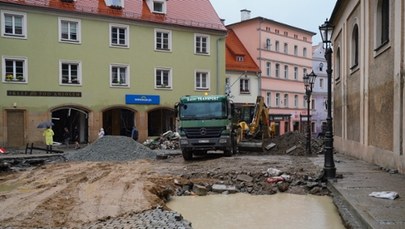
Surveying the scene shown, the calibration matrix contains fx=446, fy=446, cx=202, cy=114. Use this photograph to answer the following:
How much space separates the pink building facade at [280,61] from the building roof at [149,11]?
956cm

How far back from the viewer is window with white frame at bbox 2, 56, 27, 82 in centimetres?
2873

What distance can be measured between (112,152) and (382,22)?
1499 centimetres

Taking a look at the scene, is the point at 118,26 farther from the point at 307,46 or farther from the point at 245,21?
the point at 307,46

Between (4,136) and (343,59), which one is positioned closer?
(343,59)

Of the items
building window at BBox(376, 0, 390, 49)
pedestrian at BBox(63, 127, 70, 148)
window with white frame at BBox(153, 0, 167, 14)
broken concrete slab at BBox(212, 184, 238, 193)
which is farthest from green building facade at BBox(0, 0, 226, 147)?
building window at BBox(376, 0, 390, 49)

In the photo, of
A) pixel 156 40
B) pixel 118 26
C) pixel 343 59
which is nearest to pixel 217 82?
pixel 156 40

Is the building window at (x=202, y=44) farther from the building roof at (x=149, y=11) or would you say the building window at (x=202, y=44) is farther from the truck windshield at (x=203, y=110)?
the truck windshield at (x=203, y=110)

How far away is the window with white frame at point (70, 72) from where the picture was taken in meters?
30.9

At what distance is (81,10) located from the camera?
31469 mm

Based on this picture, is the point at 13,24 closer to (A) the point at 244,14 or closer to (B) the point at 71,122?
(B) the point at 71,122

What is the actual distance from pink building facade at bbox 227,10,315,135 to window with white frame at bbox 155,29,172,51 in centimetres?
1497

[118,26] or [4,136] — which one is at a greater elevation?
[118,26]

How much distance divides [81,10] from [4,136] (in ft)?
33.1

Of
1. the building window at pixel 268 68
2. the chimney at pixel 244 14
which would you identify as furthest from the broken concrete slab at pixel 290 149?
the chimney at pixel 244 14
